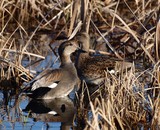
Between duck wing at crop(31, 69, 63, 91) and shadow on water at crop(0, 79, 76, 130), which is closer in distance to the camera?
shadow on water at crop(0, 79, 76, 130)

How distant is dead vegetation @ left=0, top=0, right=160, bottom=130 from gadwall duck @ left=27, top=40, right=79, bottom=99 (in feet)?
1.10

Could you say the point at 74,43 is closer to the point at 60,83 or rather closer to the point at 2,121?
the point at 60,83

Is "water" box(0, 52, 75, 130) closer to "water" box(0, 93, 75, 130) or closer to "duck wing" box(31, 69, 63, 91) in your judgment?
"water" box(0, 93, 75, 130)

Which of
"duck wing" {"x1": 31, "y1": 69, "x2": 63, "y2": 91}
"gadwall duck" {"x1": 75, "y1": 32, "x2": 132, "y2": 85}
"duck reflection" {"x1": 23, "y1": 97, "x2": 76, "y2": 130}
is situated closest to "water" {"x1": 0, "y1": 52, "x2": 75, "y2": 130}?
"duck reflection" {"x1": 23, "y1": 97, "x2": 76, "y2": 130}

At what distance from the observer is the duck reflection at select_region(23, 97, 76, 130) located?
7.38 m

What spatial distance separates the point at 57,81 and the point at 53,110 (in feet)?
2.66

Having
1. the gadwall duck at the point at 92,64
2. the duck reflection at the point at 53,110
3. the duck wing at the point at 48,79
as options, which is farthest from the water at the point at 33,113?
the gadwall duck at the point at 92,64

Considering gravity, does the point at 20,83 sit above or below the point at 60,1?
below

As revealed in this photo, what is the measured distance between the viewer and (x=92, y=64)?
9.57 m

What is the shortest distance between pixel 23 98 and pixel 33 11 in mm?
4093

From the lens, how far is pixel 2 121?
7.11 meters

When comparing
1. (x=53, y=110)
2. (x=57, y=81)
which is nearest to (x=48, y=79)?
(x=57, y=81)

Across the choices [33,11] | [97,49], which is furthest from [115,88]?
[33,11]

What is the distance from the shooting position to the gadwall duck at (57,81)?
8.36 meters
